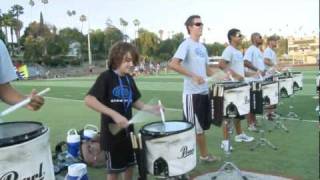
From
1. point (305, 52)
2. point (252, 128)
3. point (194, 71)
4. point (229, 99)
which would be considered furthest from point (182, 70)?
point (305, 52)

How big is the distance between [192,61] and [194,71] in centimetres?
14

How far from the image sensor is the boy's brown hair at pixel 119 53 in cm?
378

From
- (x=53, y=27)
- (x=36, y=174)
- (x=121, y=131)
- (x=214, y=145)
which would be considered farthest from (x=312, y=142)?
(x=53, y=27)

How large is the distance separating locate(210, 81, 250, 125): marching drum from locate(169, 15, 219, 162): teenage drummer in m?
0.14

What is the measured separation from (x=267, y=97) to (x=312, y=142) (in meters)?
1.13

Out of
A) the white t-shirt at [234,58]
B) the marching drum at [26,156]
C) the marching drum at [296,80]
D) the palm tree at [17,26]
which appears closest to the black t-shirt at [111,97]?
the marching drum at [26,156]

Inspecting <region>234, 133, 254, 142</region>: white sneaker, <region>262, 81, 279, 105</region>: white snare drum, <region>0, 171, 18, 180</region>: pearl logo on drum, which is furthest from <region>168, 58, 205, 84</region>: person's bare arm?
<region>0, 171, 18, 180</region>: pearl logo on drum

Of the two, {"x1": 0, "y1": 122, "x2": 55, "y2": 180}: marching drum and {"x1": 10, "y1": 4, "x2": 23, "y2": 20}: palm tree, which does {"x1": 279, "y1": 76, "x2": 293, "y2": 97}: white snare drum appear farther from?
{"x1": 10, "y1": 4, "x2": 23, "y2": 20}: palm tree

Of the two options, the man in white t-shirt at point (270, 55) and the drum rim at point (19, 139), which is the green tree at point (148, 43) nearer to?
the man in white t-shirt at point (270, 55)

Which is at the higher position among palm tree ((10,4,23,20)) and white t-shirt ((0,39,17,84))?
palm tree ((10,4,23,20))

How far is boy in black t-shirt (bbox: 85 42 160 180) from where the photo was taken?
3.73 m

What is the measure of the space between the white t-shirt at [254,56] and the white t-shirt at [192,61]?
9.43ft

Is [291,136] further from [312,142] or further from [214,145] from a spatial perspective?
[214,145]

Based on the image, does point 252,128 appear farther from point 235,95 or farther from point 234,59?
point 235,95
